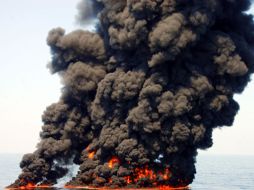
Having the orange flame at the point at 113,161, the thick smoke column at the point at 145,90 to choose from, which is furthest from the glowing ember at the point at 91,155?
the orange flame at the point at 113,161

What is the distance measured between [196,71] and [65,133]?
2107cm

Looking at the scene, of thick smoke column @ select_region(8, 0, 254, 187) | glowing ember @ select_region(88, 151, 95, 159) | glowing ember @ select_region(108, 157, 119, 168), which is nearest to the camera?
thick smoke column @ select_region(8, 0, 254, 187)

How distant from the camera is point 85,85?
69125 millimetres

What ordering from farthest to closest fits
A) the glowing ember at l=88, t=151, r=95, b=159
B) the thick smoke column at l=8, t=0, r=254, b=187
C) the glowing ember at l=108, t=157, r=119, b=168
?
the glowing ember at l=88, t=151, r=95, b=159, the glowing ember at l=108, t=157, r=119, b=168, the thick smoke column at l=8, t=0, r=254, b=187

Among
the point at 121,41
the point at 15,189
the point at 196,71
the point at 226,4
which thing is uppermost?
the point at 226,4

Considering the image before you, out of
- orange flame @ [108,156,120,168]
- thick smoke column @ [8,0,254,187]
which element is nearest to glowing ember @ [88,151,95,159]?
thick smoke column @ [8,0,254,187]

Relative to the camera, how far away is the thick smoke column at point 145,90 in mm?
61500

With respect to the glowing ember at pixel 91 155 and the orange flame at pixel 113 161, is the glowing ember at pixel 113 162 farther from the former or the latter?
the glowing ember at pixel 91 155

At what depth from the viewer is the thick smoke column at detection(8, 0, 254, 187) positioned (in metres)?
61.5

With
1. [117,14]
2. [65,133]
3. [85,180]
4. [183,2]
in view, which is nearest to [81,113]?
[65,133]

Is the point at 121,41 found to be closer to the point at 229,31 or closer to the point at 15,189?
the point at 229,31

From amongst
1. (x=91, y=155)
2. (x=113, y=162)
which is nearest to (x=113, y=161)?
(x=113, y=162)

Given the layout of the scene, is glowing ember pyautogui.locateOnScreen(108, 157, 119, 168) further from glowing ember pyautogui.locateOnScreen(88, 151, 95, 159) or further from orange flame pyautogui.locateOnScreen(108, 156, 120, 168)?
glowing ember pyautogui.locateOnScreen(88, 151, 95, 159)

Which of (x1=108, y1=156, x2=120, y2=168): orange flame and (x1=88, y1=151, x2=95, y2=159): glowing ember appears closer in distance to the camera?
(x1=108, y1=156, x2=120, y2=168): orange flame
